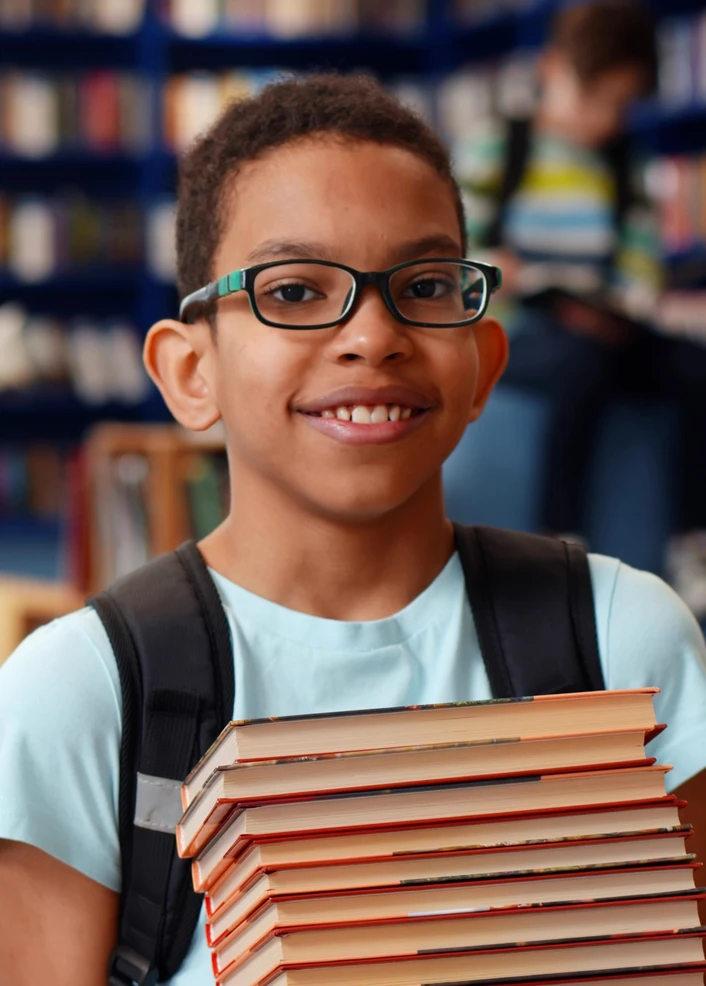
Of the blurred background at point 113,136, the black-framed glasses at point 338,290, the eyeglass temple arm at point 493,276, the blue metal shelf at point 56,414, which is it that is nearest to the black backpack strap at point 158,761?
the black-framed glasses at point 338,290

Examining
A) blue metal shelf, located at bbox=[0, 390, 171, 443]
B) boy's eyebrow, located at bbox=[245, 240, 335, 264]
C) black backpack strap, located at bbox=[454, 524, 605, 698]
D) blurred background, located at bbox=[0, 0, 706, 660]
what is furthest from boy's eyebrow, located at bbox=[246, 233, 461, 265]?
blue metal shelf, located at bbox=[0, 390, 171, 443]

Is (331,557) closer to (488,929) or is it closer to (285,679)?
(285,679)

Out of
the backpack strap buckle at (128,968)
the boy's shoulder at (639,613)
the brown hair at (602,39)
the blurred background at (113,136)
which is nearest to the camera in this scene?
the backpack strap buckle at (128,968)

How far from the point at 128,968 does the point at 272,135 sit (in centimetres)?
61

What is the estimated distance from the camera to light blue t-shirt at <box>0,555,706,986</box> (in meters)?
0.93

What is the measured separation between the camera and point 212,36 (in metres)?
6.41

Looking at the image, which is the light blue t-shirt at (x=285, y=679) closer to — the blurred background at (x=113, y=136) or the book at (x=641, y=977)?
the book at (x=641, y=977)

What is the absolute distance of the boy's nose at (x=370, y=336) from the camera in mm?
944

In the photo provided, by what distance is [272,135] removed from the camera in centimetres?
103

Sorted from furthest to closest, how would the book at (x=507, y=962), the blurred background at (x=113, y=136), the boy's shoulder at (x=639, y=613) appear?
the blurred background at (x=113, y=136), the boy's shoulder at (x=639, y=613), the book at (x=507, y=962)

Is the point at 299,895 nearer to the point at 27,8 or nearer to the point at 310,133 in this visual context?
the point at 310,133

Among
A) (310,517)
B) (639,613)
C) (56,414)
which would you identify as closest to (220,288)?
(310,517)

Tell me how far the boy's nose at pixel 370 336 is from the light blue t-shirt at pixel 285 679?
202mm

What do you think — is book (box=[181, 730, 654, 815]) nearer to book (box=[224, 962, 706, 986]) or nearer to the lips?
book (box=[224, 962, 706, 986])
